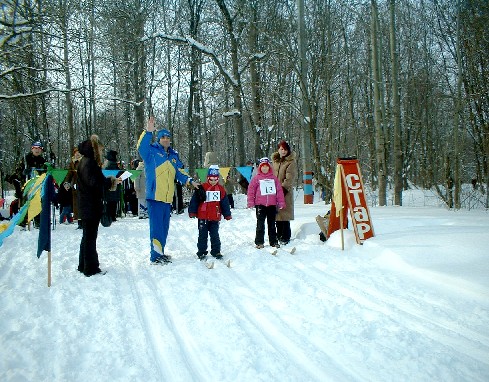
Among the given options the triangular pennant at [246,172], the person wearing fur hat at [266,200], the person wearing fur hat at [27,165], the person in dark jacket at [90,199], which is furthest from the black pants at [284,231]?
the person wearing fur hat at [27,165]

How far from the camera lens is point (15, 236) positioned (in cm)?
885

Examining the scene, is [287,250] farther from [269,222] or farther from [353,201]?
[353,201]

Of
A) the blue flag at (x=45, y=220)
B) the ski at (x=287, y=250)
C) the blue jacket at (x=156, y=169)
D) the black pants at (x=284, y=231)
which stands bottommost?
the ski at (x=287, y=250)

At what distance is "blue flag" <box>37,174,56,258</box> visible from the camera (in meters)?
5.15

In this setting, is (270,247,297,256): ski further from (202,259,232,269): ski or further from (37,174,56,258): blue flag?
(37,174,56,258): blue flag

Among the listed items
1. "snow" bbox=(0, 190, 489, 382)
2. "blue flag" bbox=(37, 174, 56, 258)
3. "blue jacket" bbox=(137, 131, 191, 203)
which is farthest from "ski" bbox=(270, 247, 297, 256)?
"blue flag" bbox=(37, 174, 56, 258)

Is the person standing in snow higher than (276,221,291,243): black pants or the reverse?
higher

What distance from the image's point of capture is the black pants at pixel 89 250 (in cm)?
548

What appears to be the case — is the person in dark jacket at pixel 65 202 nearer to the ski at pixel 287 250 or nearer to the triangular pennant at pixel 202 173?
the triangular pennant at pixel 202 173

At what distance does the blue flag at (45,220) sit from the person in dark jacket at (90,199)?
→ 0.42m

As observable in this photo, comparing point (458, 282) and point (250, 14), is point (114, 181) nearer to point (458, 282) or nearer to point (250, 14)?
point (458, 282)

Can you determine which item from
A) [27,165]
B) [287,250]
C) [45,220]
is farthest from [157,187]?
[27,165]

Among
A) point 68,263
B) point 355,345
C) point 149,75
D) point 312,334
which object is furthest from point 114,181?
point 149,75

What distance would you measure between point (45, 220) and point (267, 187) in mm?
3644
